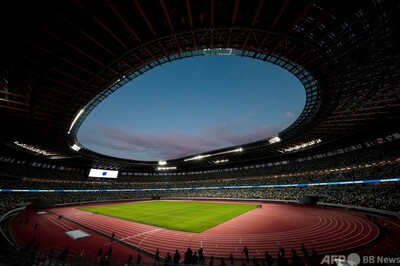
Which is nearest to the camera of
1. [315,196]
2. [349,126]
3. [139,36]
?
[139,36]

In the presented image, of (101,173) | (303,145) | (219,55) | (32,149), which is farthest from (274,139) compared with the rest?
(101,173)

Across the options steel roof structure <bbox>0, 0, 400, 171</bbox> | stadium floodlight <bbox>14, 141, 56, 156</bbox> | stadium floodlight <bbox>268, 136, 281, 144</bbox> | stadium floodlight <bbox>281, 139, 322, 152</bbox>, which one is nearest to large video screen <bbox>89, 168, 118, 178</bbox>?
stadium floodlight <bbox>14, 141, 56, 156</bbox>

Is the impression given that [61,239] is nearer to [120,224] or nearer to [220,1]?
[120,224]

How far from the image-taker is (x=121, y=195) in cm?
7706

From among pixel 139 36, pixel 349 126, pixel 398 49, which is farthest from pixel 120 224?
pixel 349 126

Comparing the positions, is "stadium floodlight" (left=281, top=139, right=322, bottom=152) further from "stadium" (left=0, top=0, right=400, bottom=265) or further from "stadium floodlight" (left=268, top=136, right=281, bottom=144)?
"stadium floodlight" (left=268, top=136, right=281, bottom=144)

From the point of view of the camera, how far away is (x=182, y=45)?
17.3 metres

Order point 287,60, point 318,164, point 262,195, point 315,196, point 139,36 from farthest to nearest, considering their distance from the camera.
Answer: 1. point 262,195
2. point 318,164
3. point 315,196
4. point 287,60
5. point 139,36

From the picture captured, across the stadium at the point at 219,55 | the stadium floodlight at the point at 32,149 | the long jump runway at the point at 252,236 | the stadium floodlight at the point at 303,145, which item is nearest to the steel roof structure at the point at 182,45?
the stadium at the point at 219,55

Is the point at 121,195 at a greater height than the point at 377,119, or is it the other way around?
the point at 377,119

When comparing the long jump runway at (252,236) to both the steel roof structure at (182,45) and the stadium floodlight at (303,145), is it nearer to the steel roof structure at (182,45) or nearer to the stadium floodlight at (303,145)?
the steel roof structure at (182,45)

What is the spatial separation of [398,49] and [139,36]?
21603 mm

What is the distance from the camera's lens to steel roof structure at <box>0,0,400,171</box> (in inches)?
491

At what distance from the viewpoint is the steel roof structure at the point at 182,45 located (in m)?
12.5
